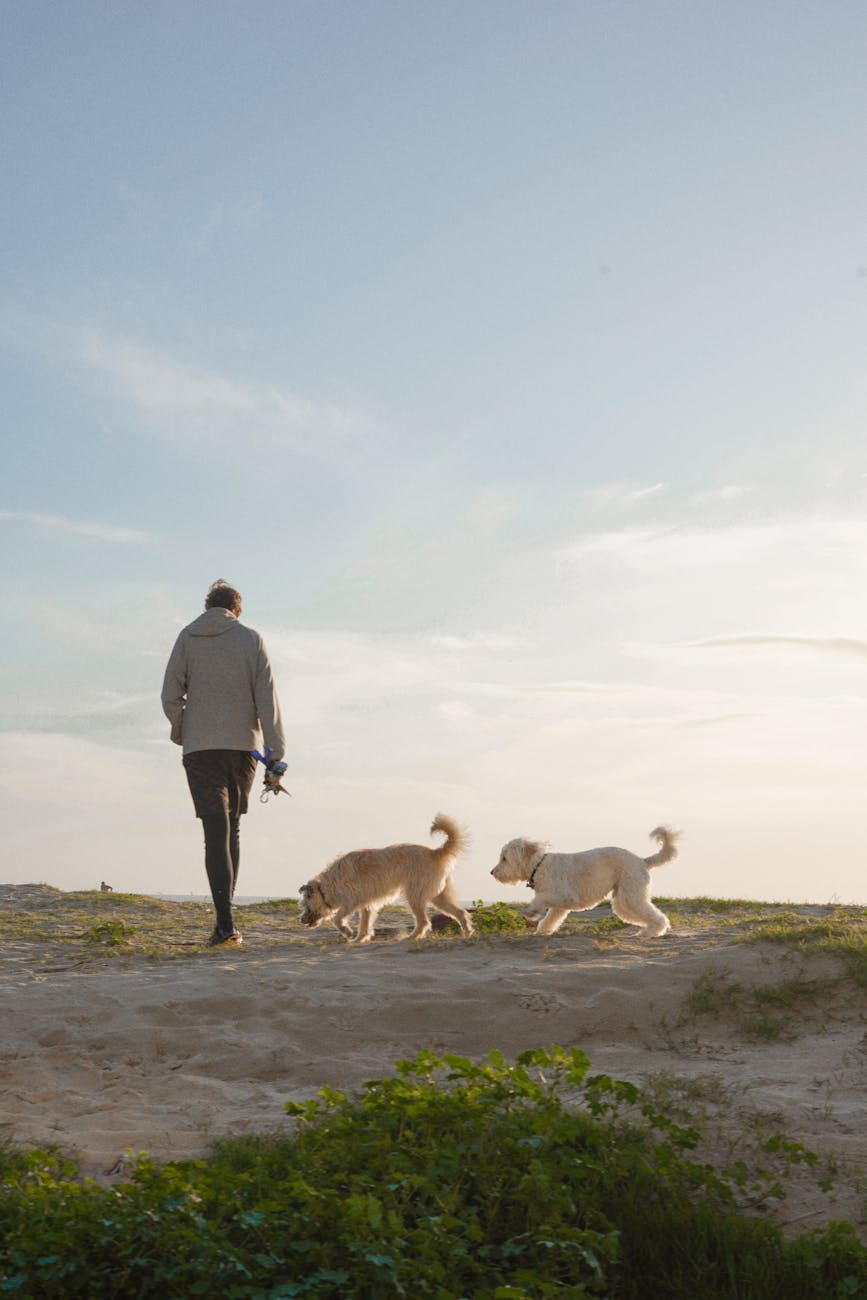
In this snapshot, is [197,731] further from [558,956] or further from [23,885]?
[23,885]

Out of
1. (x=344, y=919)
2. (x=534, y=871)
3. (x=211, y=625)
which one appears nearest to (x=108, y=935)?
(x=344, y=919)

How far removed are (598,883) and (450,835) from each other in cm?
152

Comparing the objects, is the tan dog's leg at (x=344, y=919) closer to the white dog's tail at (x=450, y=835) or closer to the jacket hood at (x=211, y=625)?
the white dog's tail at (x=450, y=835)

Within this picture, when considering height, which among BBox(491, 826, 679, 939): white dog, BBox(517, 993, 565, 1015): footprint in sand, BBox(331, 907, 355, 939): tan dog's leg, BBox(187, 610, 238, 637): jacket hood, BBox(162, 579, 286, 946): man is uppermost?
BBox(187, 610, 238, 637): jacket hood

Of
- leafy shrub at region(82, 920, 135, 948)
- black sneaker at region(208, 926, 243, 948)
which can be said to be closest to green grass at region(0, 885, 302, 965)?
leafy shrub at region(82, 920, 135, 948)

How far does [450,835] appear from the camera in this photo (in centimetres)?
1047

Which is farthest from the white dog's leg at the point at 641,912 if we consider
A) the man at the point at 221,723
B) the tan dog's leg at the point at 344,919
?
the man at the point at 221,723

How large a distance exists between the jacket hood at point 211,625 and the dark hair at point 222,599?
22 centimetres

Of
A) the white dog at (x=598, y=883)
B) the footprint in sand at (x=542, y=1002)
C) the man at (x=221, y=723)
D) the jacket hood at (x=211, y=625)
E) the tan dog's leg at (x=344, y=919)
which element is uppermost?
the jacket hood at (x=211, y=625)

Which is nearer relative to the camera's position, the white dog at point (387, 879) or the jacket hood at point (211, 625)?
the white dog at point (387, 879)

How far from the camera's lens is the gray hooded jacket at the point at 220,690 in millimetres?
10492

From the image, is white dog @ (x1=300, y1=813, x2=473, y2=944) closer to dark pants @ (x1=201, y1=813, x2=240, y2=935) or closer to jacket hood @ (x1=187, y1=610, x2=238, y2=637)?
dark pants @ (x1=201, y1=813, x2=240, y2=935)

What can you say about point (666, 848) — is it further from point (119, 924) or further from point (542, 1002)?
point (119, 924)

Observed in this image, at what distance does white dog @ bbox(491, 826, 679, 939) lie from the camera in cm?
1059
